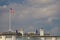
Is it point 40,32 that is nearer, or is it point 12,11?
point 12,11

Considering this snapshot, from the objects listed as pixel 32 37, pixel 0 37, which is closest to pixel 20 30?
pixel 32 37

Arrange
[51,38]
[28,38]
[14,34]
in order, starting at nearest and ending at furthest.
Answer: [14,34]
[28,38]
[51,38]

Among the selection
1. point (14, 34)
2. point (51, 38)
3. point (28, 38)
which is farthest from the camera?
point (51, 38)

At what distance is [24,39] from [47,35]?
14.8m

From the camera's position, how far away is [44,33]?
4449 inches

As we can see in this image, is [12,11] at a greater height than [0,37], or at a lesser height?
greater

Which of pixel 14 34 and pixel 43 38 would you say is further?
pixel 43 38

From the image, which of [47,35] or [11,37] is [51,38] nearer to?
[47,35]

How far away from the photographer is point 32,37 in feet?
349

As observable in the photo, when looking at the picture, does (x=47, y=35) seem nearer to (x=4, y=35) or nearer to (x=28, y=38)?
(x=28, y=38)

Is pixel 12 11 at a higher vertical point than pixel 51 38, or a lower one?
higher

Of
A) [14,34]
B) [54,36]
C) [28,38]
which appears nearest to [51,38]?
[54,36]

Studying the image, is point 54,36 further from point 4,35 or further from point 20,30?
point 4,35

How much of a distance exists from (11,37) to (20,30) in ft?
48.5
